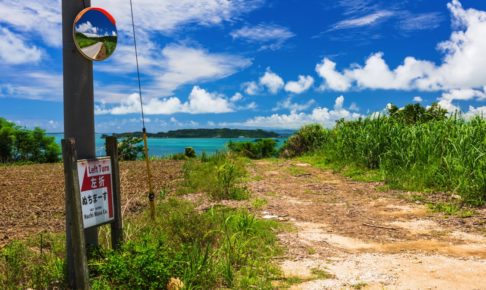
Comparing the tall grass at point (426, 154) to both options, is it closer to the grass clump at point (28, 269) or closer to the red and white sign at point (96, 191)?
the red and white sign at point (96, 191)

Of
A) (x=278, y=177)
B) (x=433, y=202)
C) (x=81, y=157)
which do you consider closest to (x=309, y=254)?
(x=81, y=157)

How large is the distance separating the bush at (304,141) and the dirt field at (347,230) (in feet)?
30.3

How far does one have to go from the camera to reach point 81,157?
154 inches

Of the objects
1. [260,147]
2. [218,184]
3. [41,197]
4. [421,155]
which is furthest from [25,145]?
[421,155]

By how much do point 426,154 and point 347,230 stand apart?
16.9 ft

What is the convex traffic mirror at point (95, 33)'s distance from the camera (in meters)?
3.70

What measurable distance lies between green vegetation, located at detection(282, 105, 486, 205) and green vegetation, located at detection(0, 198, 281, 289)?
5009mm

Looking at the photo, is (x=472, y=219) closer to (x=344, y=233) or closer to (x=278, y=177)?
(x=344, y=233)

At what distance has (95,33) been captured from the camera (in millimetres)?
3762

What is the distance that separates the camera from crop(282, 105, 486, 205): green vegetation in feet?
27.8

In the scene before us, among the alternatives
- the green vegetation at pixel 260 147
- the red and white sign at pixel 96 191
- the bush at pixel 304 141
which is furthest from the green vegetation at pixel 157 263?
the green vegetation at pixel 260 147

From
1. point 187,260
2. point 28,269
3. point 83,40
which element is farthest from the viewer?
point 187,260

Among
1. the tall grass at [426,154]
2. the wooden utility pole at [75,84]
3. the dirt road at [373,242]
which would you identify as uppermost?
the wooden utility pole at [75,84]

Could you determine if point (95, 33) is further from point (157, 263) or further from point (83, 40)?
point (157, 263)
